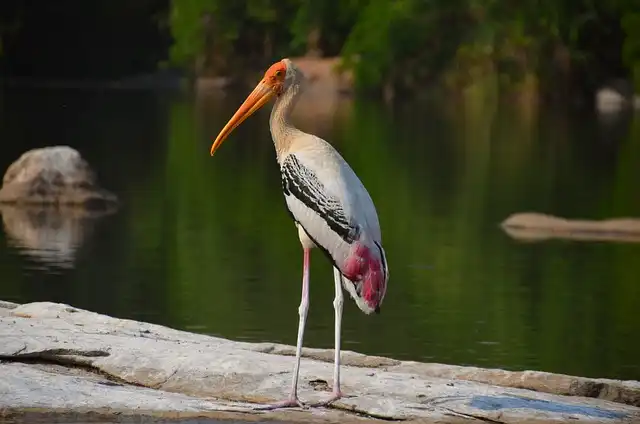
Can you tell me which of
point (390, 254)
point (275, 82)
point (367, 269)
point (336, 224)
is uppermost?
point (275, 82)

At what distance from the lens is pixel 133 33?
83.6m

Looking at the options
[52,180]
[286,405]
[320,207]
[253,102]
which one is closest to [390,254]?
[52,180]

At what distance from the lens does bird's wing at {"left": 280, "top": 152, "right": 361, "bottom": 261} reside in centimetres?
859

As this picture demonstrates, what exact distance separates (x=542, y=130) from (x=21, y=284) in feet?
106

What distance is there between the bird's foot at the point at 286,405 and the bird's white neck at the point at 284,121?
1203 millimetres

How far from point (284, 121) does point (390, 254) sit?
9.78 m

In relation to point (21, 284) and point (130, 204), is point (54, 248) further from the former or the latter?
point (130, 204)

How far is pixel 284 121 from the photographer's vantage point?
913 centimetres

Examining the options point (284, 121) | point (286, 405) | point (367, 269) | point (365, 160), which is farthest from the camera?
point (365, 160)

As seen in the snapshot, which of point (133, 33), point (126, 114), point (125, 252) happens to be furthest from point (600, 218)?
point (133, 33)

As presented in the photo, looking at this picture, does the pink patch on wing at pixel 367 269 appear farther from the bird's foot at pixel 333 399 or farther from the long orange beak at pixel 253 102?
the long orange beak at pixel 253 102

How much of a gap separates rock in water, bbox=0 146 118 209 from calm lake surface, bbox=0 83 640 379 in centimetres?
52

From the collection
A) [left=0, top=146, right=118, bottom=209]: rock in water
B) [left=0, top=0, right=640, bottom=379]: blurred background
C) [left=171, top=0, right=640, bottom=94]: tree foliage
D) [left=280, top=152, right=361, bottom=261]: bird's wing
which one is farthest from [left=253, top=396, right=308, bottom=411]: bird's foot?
[left=171, top=0, right=640, bottom=94]: tree foliage

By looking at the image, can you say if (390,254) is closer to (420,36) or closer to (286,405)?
(286,405)
